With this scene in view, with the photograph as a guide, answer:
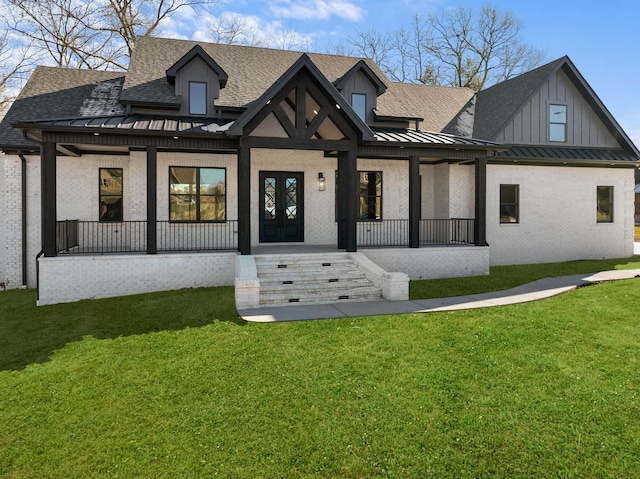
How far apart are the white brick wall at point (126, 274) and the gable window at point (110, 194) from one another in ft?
11.0

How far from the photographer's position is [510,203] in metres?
16.7

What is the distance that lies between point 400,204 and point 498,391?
1098 centimetres

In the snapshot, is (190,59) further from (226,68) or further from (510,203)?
(510,203)

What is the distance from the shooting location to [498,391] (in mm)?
5766

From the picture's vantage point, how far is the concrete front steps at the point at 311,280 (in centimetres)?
1030

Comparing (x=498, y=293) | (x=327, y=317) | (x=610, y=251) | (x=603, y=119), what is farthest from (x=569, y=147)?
(x=327, y=317)

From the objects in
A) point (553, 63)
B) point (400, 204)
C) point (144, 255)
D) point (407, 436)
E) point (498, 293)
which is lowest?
point (407, 436)

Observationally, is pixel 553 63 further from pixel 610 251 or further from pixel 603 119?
pixel 610 251

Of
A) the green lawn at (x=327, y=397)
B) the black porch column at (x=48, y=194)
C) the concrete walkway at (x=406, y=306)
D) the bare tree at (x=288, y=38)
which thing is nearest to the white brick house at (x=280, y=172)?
the black porch column at (x=48, y=194)

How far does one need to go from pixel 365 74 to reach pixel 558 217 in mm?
9147

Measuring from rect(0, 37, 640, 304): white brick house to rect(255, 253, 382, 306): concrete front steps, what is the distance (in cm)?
84

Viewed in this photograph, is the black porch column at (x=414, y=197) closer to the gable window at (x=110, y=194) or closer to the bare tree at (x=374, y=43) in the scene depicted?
the gable window at (x=110, y=194)

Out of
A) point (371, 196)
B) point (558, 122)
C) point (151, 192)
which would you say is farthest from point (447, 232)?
point (151, 192)

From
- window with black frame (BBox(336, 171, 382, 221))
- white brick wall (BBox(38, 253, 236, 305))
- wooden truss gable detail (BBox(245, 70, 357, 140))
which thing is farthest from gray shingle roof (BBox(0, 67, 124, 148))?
window with black frame (BBox(336, 171, 382, 221))
